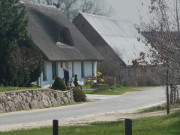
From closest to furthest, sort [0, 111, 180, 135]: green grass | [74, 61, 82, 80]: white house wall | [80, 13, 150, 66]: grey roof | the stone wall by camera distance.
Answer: [0, 111, 180, 135]: green grass
the stone wall
[74, 61, 82, 80]: white house wall
[80, 13, 150, 66]: grey roof

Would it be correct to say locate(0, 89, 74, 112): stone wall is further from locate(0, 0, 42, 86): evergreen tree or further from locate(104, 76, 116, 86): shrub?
locate(104, 76, 116, 86): shrub

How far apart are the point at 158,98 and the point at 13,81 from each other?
38.3ft

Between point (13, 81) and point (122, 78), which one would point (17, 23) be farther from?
point (122, 78)

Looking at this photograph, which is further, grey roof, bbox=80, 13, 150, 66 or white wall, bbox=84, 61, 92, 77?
grey roof, bbox=80, 13, 150, 66

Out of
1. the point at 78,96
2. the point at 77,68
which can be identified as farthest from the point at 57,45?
the point at 78,96

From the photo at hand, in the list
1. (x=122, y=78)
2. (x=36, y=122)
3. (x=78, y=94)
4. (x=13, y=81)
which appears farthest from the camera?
(x=122, y=78)

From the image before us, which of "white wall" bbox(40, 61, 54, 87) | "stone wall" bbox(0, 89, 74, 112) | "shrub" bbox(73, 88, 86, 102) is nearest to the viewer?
"stone wall" bbox(0, 89, 74, 112)

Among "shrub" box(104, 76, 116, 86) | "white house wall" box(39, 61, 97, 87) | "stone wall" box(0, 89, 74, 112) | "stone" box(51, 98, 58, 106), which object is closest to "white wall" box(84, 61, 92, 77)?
"white house wall" box(39, 61, 97, 87)

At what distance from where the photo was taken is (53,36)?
43.2 m

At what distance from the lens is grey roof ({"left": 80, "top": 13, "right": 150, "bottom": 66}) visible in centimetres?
5528

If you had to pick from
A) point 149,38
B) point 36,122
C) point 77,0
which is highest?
point 77,0

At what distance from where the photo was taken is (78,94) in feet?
107

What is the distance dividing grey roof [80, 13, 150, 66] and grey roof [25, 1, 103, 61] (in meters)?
6.07

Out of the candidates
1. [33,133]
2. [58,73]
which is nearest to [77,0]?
[58,73]
